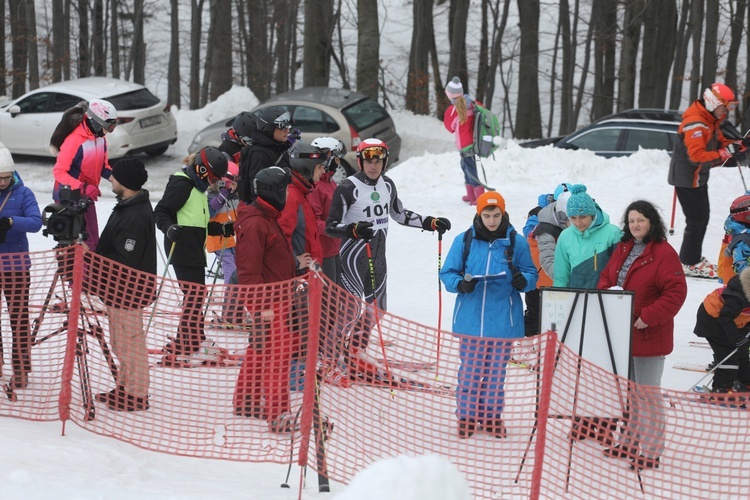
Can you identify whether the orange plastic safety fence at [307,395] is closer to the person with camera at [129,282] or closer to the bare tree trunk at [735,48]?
the person with camera at [129,282]

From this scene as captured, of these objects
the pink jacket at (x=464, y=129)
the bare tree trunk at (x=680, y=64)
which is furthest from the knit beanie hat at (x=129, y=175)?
the bare tree trunk at (x=680, y=64)

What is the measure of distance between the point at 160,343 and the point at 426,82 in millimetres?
23496

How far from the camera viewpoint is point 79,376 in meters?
6.27

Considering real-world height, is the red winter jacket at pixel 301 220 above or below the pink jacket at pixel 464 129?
below

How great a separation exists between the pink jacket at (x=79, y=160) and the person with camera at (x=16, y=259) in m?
0.98

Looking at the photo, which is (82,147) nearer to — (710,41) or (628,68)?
(710,41)

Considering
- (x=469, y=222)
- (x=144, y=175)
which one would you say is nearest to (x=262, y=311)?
(x=144, y=175)

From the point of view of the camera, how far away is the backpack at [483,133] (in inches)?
529

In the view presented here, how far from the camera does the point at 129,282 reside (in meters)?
6.34

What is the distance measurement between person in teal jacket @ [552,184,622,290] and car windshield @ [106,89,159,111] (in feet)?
41.2

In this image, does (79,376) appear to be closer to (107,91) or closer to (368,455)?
(368,455)

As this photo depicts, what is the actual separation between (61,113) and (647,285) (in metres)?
14.2

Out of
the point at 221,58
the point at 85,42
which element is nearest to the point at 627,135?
the point at 221,58

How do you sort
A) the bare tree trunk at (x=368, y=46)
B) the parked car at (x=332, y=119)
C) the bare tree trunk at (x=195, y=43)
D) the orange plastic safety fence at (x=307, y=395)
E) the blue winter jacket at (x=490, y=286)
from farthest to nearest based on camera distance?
the bare tree trunk at (x=195, y=43)
the bare tree trunk at (x=368, y=46)
the parked car at (x=332, y=119)
the blue winter jacket at (x=490, y=286)
the orange plastic safety fence at (x=307, y=395)
